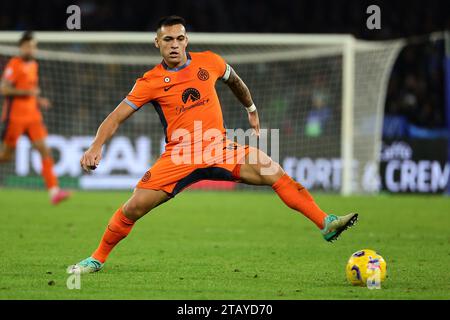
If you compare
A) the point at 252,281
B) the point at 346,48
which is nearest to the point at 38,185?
the point at 346,48

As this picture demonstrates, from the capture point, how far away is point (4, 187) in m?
19.4

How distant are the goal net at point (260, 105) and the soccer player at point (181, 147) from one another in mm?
10871

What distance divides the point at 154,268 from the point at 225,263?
2.51 feet

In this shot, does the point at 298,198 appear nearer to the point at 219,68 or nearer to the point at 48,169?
the point at 219,68

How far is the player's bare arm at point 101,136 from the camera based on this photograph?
6961 mm

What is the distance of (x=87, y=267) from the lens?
24.3 ft

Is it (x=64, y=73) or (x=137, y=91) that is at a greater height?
(x=64, y=73)

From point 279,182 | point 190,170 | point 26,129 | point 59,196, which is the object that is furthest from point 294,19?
point 190,170

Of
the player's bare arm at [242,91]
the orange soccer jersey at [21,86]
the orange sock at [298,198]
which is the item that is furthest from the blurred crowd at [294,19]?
the orange sock at [298,198]

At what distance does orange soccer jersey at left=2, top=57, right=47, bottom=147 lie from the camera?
48.0 ft

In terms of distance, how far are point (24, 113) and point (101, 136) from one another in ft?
26.5
